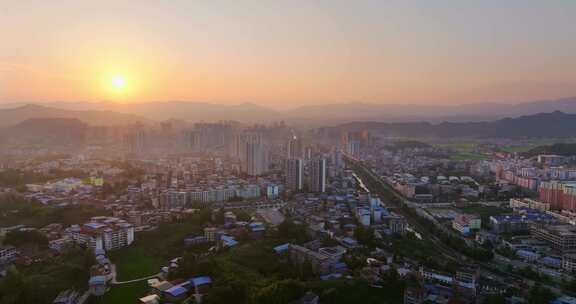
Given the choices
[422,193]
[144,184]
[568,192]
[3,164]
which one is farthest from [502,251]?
[3,164]

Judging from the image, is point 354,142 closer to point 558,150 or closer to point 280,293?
point 558,150

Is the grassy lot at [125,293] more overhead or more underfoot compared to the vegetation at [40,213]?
more underfoot

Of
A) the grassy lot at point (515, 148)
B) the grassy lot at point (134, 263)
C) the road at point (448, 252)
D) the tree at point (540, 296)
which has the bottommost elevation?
the road at point (448, 252)

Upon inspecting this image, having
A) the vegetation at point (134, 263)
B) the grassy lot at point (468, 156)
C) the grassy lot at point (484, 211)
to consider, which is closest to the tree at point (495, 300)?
the vegetation at point (134, 263)

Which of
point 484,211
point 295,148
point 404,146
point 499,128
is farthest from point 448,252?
point 499,128

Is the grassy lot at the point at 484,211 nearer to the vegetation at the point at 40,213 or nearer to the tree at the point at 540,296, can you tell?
the tree at the point at 540,296

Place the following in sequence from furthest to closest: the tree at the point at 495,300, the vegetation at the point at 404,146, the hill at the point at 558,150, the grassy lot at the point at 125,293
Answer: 1. the vegetation at the point at 404,146
2. the hill at the point at 558,150
3. the grassy lot at the point at 125,293
4. the tree at the point at 495,300
